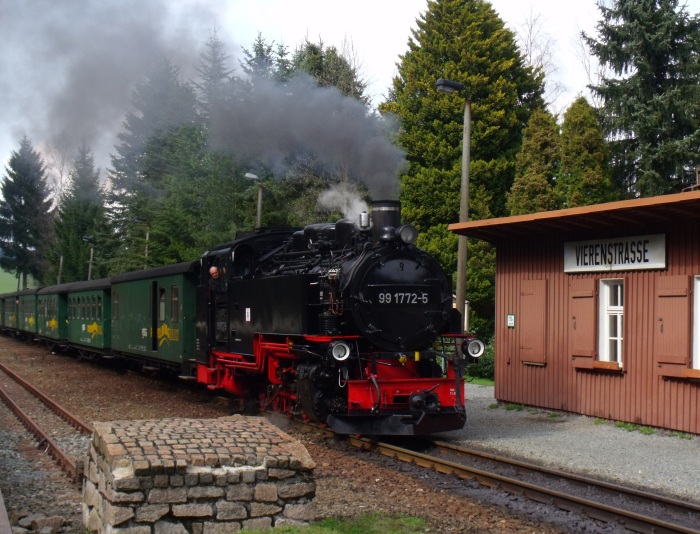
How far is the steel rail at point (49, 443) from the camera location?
8.68m

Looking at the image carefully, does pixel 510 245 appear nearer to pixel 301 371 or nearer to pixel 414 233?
pixel 414 233

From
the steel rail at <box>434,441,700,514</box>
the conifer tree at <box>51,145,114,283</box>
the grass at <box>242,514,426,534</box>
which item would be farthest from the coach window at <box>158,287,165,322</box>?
the conifer tree at <box>51,145,114,283</box>

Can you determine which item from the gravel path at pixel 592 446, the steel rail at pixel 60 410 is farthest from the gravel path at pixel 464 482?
the steel rail at pixel 60 410

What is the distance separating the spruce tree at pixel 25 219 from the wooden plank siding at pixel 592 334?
52582 mm

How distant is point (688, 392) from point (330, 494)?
5610 millimetres

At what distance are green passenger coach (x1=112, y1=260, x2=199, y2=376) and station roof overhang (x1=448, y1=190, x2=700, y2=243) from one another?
16.6 feet

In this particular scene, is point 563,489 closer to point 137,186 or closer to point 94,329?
point 94,329

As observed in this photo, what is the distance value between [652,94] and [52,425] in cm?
1923

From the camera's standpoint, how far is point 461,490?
7.78m

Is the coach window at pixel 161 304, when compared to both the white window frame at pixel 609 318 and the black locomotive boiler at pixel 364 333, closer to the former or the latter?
the black locomotive boiler at pixel 364 333

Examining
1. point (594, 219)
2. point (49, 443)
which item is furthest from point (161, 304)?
point (594, 219)

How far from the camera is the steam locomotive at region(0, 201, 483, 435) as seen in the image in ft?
32.6

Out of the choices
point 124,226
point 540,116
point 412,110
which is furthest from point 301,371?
point 124,226

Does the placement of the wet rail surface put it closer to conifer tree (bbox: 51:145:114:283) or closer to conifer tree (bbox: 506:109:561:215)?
conifer tree (bbox: 506:109:561:215)
